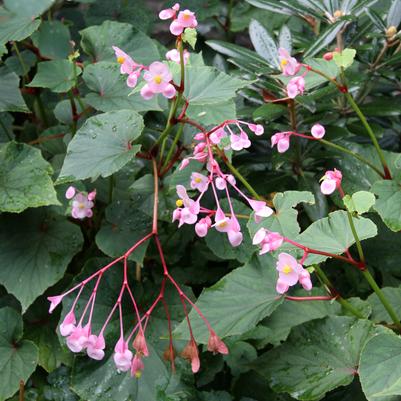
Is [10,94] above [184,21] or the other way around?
the other way around

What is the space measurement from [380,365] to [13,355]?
74 cm

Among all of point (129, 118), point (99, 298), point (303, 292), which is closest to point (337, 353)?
point (303, 292)

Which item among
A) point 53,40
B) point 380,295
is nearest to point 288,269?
point 380,295

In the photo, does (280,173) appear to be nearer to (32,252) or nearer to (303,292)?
(303,292)

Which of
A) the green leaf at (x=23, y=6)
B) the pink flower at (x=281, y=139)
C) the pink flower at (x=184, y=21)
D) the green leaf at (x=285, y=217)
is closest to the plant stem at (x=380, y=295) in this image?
the green leaf at (x=285, y=217)

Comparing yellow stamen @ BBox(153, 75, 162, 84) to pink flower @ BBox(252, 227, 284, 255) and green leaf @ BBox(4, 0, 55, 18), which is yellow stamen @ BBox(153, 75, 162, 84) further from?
green leaf @ BBox(4, 0, 55, 18)

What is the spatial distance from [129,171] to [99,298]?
368 mm

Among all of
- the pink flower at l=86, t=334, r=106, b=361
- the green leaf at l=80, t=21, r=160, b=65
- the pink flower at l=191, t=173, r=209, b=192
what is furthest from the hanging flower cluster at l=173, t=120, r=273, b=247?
the green leaf at l=80, t=21, r=160, b=65

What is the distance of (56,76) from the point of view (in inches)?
58.2

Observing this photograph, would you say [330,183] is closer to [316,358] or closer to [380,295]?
[380,295]

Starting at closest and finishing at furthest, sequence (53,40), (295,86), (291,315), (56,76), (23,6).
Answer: (23,6) → (295,86) → (291,315) → (56,76) → (53,40)

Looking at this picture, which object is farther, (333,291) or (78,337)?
(333,291)

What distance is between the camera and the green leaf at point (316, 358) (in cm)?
107

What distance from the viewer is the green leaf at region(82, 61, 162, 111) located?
54.8 inches
